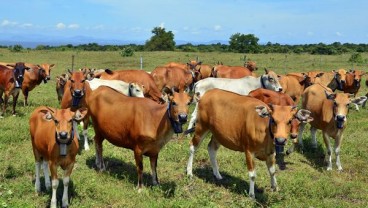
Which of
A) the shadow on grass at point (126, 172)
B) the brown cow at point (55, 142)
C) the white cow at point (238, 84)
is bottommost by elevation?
the shadow on grass at point (126, 172)

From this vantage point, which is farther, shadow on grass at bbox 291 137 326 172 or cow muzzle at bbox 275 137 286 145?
shadow on grass at bbox 291 137 326 172

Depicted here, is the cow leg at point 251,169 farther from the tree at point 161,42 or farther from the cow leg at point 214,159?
the tree at point 161,42

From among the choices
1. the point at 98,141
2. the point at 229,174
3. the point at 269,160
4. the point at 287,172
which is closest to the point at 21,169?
the point at 98,141

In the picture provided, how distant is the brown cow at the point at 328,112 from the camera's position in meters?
9.51

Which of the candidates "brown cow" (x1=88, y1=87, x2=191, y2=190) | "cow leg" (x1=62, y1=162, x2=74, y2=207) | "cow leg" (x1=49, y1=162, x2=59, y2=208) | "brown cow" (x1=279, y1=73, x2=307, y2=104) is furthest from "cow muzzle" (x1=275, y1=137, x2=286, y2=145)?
"brown cow" (x1=279, y1=73, x2=307, y2=104)

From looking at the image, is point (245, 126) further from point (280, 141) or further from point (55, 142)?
point (55, 142)

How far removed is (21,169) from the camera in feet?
29.8

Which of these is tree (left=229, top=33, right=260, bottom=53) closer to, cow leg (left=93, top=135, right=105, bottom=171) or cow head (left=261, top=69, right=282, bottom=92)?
cow head (left=261, top=69, right=282, bottom=92)

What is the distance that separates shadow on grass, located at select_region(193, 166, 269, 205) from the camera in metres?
8.30

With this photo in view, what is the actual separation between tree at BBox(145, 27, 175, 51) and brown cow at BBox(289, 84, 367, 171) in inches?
→ 2264

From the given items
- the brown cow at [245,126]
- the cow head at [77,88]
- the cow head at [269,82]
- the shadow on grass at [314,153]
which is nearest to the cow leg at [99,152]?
the cow head at [77,88]

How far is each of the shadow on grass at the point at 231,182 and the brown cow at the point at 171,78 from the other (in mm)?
8398

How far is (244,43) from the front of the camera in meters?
65.3

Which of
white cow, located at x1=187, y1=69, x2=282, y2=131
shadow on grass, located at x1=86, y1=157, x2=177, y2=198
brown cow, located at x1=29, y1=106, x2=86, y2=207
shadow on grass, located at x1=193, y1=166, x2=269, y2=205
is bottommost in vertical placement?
shadow on grass, located at x1=193, y1=166, x2=269, y2=205
